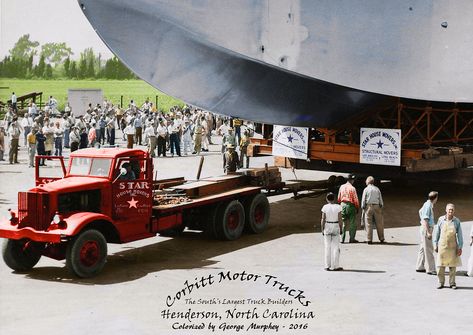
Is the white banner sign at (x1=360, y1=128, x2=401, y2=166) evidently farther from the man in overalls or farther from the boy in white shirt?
the man in overalls

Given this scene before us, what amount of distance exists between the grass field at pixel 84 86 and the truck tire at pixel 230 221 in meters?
43.2

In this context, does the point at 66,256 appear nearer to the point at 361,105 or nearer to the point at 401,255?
the point at 401,255

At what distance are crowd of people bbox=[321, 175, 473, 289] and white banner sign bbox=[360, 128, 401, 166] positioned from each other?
3.36 meters

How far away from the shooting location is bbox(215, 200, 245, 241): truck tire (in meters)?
13.3

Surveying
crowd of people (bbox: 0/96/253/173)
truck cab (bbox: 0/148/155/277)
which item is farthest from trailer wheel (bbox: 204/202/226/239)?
crowd of people (bbox: 0/96/253/173)

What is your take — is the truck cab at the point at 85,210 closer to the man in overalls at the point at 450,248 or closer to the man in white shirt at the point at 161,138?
the man in overalls at the point at 450,248

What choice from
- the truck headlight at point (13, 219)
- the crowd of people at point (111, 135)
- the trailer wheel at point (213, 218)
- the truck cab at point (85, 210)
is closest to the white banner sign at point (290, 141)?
the crowd of people at point (111, 135)

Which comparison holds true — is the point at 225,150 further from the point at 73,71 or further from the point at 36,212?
the point at 73,71

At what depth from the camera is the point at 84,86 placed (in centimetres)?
6812

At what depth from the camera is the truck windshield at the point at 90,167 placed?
11.4m

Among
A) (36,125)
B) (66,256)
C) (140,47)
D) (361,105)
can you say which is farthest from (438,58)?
(36,125)

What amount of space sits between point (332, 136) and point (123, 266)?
7.72m

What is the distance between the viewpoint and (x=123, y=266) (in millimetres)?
11578

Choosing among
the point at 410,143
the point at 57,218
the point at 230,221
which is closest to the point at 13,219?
the point at 57,218
